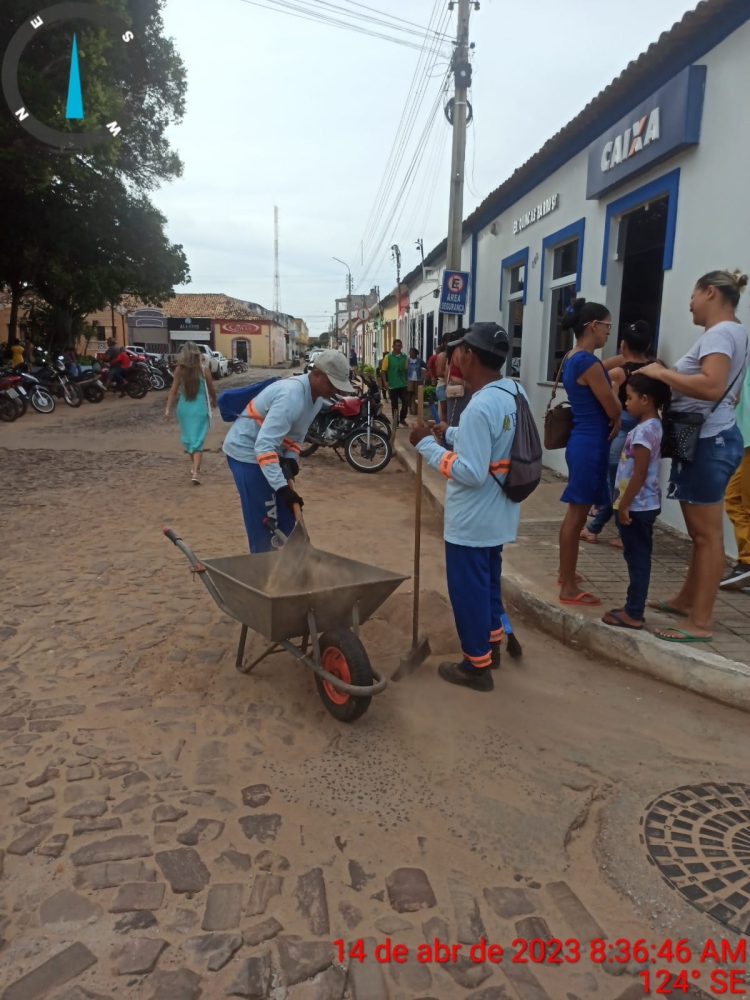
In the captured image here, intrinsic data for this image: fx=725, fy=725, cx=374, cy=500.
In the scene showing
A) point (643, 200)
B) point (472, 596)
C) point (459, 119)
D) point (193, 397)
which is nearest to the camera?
point (472, 596)

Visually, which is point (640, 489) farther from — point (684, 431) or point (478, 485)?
point (478, 485)

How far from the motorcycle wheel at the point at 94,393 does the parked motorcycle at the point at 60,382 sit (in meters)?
0.51

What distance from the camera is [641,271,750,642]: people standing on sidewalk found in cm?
361

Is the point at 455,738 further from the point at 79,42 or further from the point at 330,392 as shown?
the point at 79,42

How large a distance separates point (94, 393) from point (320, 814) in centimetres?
2048

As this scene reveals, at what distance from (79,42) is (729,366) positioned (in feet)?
42.9

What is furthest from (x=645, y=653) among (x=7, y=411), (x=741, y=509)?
(x=7, y=411)

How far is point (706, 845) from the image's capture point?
100 inches

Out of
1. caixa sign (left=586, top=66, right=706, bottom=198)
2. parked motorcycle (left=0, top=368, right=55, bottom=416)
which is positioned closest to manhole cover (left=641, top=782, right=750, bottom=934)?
caixa sign (left=586, top=66, right=706, bottom=198)

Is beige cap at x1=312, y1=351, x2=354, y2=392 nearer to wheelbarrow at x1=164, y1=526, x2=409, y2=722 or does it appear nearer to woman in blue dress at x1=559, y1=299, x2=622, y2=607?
wheelbarrow at x1=164, y1=526, x2=409, y2=722

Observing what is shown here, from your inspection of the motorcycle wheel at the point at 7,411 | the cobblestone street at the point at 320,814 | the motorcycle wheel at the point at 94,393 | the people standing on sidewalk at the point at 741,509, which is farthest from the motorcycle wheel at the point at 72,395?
the people standing on sidewalk at the point at 741,509

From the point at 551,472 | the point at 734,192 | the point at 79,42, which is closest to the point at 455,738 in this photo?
the point at 734,192

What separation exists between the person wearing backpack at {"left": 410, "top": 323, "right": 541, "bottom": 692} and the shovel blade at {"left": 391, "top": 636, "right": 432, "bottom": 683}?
10.8 inches

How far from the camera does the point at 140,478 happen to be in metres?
9.64
